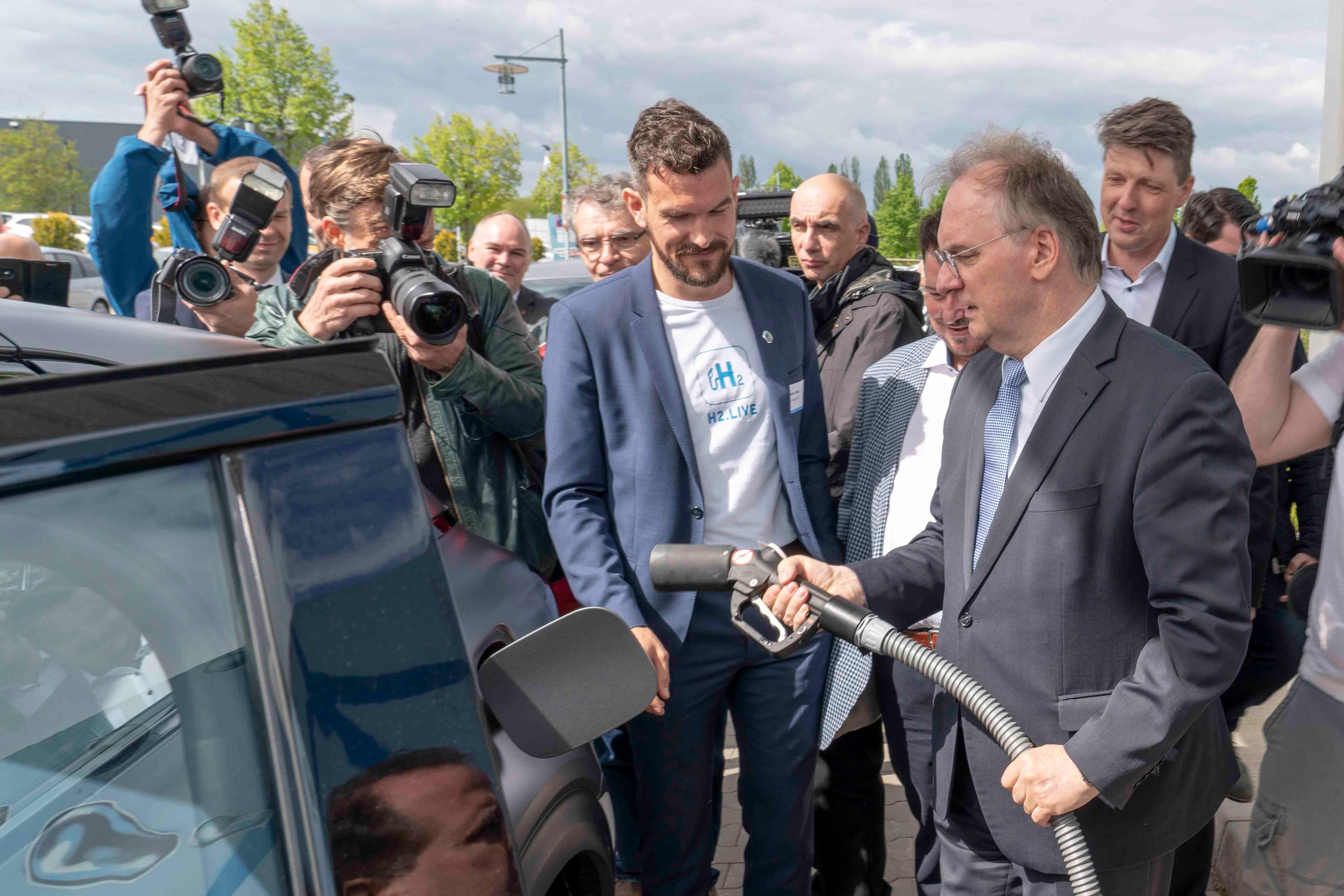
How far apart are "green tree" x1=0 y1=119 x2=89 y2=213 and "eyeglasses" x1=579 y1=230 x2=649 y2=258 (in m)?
48.4

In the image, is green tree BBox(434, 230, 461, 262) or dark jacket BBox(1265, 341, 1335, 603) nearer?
dark jacket BBox(1265, 341, 1335, 603)

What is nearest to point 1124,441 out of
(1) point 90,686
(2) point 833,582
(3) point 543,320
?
(2) point 833,582

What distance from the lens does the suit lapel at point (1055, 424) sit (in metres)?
1.81

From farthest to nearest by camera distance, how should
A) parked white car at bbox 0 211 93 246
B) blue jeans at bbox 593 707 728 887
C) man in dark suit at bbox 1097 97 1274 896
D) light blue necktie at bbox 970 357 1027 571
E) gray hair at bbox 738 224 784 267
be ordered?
parked white car at bbox 0 211 93 246, gray hair at bbox 738 224 784 267, man in dark suit at bbox 1097 97 1274 896, blue jeans at bbox 593 707 728 887, light blue necktie at bbox 970 357 1027 571

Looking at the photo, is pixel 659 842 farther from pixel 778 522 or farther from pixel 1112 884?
pixel 1112 884

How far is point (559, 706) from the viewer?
4.57 feet

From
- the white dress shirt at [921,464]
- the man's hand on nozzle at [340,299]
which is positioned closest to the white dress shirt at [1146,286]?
the white dress shirt at [921,464]

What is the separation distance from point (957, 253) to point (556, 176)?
52.4m

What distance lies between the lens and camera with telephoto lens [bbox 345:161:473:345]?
2.36 meters

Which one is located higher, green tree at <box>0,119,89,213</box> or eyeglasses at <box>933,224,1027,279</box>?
green tree at <box>0,119,89,213</box>

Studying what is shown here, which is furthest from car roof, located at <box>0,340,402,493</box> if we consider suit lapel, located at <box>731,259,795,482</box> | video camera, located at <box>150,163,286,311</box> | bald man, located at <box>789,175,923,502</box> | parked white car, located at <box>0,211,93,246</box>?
parked white car, located at <box>0,211,93,246</box>

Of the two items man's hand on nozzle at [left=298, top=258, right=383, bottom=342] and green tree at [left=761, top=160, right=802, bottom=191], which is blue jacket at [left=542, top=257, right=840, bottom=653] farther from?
green tree at [left=761, top=160, right=802, bottom=191]

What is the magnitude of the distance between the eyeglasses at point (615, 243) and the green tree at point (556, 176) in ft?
145

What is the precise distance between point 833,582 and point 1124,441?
648 mm
